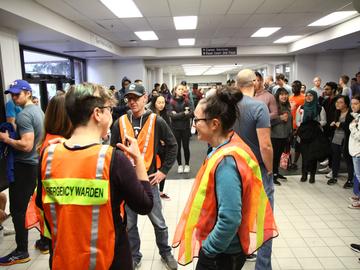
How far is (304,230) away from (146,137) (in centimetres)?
211

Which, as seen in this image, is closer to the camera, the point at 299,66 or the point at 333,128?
the point at 333,128

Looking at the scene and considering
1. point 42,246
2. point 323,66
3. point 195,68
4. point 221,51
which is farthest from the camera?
point 195,68

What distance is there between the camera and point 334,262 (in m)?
2.60

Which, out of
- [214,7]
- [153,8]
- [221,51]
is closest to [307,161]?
[214,7]

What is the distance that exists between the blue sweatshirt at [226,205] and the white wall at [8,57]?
4.56m

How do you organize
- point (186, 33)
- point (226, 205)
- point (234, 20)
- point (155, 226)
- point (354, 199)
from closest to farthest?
1. point (226, 205)
2. point (155, 226)
3. point (354, 199)
4. point (234, 20)
5. point (186, 33)

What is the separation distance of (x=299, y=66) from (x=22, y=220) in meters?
12.0

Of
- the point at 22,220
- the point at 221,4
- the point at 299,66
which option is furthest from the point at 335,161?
the point at 299,66

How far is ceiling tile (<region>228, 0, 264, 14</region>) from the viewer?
5.21 metres

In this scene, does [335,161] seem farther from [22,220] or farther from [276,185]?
[22,220]

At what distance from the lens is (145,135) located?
7.52 ft

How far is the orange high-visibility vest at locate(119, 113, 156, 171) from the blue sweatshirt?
1.12 m

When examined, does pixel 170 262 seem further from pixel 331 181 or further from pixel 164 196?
pixel 331 181

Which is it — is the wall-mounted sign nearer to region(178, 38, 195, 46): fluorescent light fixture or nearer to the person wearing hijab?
region(178, 38, 195, 46): fluorescent light fixture
